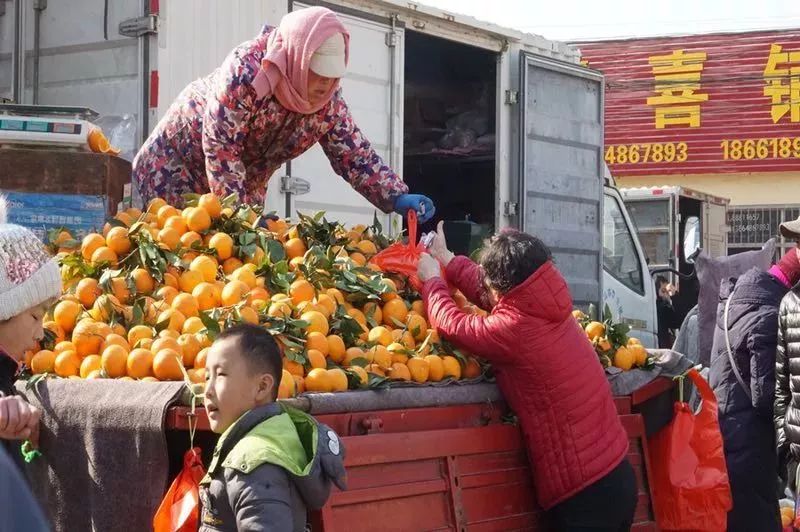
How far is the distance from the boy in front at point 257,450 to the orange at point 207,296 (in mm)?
1016

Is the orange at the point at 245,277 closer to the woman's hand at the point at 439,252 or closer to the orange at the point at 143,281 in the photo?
the orange at the point at 143,281

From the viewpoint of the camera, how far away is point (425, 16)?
29.5 feet

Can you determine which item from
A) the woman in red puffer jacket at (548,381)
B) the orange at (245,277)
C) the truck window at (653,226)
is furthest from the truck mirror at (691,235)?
the orange at (245,277)

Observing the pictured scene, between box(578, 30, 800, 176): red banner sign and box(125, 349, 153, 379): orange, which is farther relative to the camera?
box(578, 30, 800, 176): red banner sign

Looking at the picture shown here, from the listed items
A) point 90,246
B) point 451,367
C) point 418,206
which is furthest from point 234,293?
point 418,206

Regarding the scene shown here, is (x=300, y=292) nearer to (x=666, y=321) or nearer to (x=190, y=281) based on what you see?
(x=190, y=281)

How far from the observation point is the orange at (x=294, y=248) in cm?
509

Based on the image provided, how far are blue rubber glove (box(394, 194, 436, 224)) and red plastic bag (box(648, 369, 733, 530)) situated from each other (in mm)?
1486

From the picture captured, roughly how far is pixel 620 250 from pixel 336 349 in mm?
8454

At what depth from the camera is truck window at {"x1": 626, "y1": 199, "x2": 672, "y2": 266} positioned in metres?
16.7

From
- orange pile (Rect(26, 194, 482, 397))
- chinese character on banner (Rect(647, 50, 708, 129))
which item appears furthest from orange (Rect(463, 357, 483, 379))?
chinese character on banner (Rect(647, 50, 708, 129))

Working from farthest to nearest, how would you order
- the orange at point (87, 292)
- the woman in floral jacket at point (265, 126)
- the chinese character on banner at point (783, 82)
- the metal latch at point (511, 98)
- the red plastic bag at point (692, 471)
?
1. the chinese character on banner at point (783, 82)
2. the metal latch at point (511, 98)
3. the woman in floral jacket at point (265, 126)
4. the red plastic bag at point (692, 471)
5. the orange at point (87, 292)

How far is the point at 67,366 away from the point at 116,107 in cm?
344

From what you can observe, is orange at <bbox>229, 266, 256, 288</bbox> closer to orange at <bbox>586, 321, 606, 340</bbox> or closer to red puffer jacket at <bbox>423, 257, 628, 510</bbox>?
red puffer jacket at <bbox>423, 257, 628, 510</bbox>
